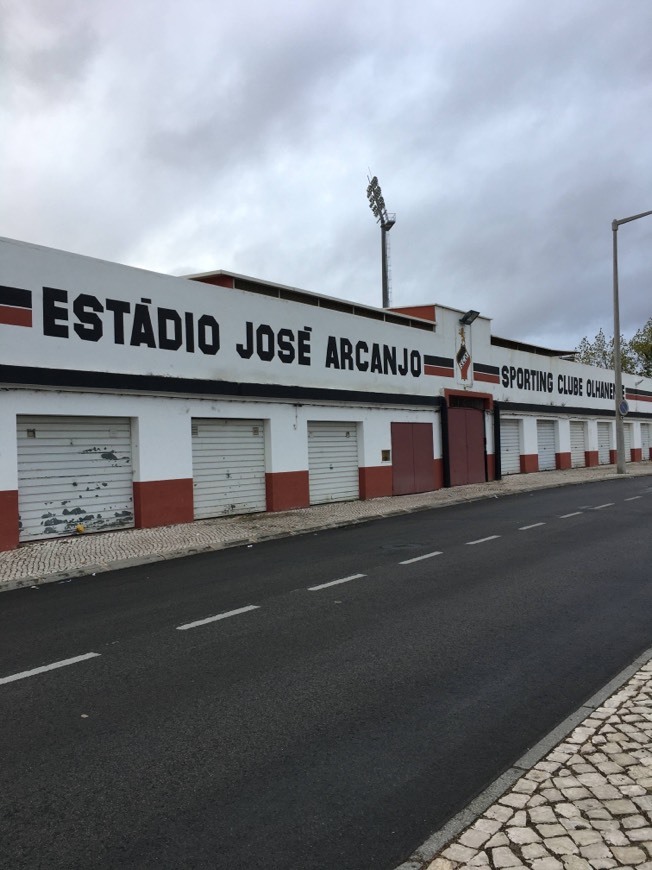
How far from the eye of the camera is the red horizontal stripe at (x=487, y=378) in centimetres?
2710

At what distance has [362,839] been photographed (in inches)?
129

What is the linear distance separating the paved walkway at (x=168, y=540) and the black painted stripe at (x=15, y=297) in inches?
172

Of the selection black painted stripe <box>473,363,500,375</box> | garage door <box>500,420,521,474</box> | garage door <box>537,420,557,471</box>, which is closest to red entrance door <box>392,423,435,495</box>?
black painted stripe <box>473,363,500,375</box>

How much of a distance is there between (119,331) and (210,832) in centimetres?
1231

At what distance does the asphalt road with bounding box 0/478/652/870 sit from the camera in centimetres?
338

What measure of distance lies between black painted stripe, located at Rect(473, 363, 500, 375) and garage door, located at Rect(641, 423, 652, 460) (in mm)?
22147

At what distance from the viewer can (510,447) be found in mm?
29922

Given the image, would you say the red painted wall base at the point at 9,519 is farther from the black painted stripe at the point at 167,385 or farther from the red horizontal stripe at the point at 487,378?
the red horizontal stripe at the point at 487,378

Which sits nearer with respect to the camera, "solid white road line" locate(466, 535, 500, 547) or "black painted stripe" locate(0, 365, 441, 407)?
"solid white road line" locate(466, 535, 500, 547)

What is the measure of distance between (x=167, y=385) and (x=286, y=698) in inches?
430

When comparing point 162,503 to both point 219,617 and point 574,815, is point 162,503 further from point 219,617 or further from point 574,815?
point 574,815

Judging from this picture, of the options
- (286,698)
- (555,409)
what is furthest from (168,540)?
(555,409)

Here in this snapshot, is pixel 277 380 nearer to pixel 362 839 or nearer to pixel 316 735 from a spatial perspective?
pixel 316 735

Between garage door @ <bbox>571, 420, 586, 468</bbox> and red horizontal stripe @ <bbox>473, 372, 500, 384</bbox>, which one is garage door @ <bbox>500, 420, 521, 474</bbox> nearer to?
red horizontal stripe @ <bbox>473, 372, 500, 384</bbox>
